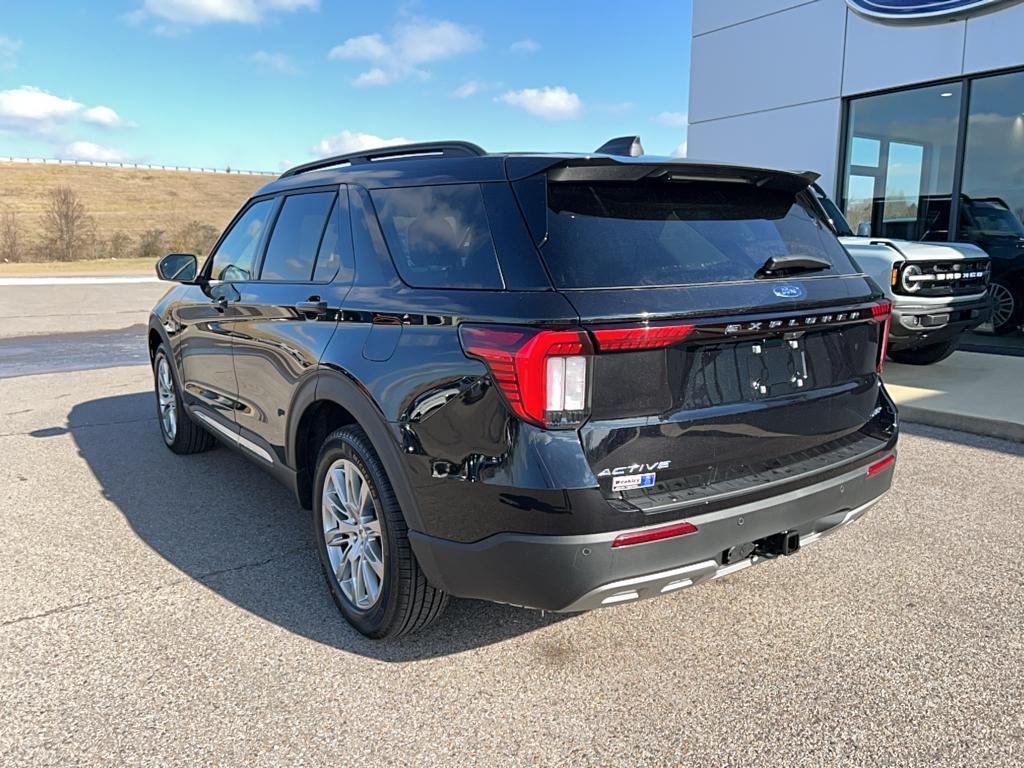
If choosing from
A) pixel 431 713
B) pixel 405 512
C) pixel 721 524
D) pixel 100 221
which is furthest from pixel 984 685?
pixel 100 221

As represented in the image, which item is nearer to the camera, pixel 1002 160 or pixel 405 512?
pixel 405 512

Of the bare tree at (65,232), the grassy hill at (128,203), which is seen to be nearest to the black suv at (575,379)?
the grassy hill at (128,203)

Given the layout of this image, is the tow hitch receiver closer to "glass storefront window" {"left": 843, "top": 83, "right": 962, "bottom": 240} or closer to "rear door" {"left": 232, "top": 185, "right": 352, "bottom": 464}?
"rear door" {"left": 232, "top": 185, "right": 352, "bottom": 464}

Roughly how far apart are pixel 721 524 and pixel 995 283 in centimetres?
938

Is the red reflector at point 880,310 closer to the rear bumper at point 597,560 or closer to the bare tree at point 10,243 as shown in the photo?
the rear bumper at point 597,560

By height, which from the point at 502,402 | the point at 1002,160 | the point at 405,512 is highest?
the point at 1002,160

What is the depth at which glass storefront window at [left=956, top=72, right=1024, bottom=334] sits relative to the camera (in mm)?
9500

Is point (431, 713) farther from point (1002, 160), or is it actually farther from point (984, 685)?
point (1002, 160)

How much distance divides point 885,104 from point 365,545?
1053 cm

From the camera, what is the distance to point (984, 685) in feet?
8.81

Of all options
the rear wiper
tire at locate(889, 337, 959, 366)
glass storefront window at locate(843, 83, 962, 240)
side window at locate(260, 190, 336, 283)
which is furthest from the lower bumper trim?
glass storefront window at locate(843, 83, 962, 240)

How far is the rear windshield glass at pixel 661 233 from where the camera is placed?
2471mm

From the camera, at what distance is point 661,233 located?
8.70 feet

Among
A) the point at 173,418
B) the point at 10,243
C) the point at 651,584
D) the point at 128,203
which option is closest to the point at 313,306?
the point at 651,584
